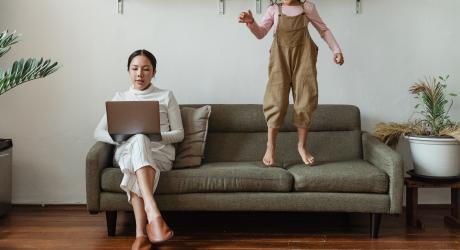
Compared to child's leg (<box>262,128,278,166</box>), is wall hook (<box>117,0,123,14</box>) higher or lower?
higher

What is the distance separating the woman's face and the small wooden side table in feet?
5.66

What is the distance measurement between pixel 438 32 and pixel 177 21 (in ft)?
6.11

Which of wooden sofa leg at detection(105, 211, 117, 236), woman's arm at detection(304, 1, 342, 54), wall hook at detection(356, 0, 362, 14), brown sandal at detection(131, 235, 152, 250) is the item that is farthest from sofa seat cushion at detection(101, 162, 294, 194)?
wall hook at detection(356, 0, 362, 14)

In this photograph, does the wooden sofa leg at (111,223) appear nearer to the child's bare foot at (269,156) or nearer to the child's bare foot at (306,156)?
the child's bare foot at (269,156)

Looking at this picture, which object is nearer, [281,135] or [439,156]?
[439,156]

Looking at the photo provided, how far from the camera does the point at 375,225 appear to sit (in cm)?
267

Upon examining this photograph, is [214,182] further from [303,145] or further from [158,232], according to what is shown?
[303,145]

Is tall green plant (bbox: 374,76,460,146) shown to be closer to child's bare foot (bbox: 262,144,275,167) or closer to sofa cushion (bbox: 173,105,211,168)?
child's bare foot (bbox: 262,144,275,167)

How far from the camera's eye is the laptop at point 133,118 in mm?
2582

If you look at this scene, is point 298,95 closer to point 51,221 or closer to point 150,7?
point 150,7

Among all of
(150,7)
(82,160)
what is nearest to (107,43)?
(150,7)

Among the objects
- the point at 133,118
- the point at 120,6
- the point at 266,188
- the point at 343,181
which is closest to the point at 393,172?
the point at 343,181

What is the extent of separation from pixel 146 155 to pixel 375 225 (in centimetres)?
134

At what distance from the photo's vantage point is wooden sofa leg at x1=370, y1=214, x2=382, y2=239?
2.66 metres
